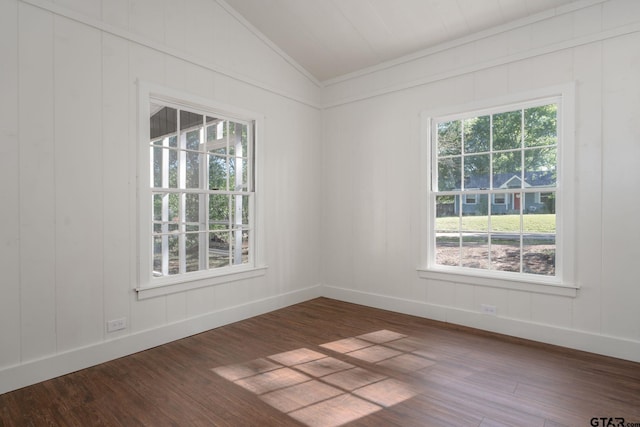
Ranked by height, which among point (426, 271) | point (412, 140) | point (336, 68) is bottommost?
point (426, 271)

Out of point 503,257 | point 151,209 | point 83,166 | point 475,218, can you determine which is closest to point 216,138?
point 151,209

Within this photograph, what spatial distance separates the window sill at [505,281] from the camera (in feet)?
10.4

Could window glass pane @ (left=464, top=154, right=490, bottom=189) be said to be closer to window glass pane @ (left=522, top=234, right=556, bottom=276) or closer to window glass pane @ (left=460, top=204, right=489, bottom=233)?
window glass pane @ (left=460, top=204, right=489, bottom=233)

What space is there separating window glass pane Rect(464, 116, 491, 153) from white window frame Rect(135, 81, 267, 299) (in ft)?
7.63

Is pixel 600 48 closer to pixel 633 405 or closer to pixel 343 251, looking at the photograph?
pixel 633 405

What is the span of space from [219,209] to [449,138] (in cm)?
266

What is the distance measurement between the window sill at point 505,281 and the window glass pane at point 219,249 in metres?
2.20

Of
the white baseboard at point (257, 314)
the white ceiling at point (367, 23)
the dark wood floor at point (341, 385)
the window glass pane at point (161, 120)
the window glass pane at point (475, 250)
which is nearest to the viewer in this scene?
the dark wood floor at point (341, 385)

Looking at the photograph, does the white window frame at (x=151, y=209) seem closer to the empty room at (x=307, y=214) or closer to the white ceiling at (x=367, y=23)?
the empty room at (x=307, y=214)

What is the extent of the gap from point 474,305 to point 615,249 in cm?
131

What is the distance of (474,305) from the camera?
368cm

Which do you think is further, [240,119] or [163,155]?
[240,119]

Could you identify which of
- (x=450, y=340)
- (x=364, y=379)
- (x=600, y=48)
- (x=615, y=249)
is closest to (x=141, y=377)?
(x=364, y=379)

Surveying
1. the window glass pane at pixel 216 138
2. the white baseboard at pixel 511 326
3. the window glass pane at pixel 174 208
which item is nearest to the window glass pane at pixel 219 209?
the window glass pane at pixel 174 208
